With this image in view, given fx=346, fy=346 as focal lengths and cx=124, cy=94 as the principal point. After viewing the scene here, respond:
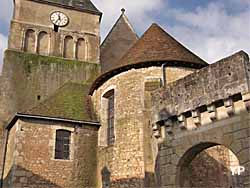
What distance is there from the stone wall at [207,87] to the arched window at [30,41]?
11192 mm

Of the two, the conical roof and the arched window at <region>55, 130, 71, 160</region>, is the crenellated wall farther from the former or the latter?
the arched window at <region>55, 130, 71, 160</region>

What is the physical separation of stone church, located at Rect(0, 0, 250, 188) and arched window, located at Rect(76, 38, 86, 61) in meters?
0.06

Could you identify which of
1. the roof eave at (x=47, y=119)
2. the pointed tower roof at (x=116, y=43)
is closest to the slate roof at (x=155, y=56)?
the roof eave at (x=47, y=119)

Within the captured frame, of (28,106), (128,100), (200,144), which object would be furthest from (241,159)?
(28,106)

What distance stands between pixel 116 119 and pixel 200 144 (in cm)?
460

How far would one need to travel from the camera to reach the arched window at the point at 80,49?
20216mm

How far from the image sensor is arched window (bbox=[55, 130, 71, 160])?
1319 cm

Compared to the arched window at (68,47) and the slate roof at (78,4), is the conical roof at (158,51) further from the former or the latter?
the slate roof at (78,4)

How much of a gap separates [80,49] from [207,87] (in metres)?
12.7

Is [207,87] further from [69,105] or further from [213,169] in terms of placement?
[69,105]

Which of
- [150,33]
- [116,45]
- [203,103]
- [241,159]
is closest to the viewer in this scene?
[241,159]

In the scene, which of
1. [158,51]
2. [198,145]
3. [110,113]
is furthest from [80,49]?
[198,145]

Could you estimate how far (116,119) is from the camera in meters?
12.9

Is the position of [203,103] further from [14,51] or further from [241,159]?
[14,51]
